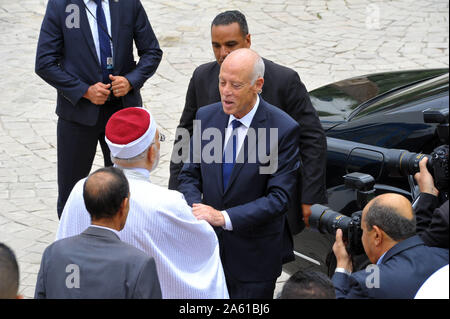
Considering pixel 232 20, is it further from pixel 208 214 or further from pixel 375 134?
pixel 208 214

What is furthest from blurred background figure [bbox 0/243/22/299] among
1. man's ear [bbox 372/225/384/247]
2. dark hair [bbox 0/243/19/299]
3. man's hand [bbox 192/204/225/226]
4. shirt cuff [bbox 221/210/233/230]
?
man's ear [bbox 372/225/384/247]

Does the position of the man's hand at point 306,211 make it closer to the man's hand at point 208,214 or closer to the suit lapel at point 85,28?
the man's hand at point 208,214

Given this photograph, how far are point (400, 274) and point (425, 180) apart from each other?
66 cm

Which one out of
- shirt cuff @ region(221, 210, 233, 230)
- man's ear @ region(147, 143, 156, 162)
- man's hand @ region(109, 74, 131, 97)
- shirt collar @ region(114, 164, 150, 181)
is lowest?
shirt cuff @ region(221, 210, 233, 230)

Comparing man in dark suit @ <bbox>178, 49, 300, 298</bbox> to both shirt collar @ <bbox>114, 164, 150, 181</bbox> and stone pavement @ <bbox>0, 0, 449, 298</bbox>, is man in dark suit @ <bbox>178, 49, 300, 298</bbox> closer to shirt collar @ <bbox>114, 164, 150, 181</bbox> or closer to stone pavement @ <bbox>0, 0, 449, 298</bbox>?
shirt collar @ <bbox>114, 164, 150, 181</bbox>

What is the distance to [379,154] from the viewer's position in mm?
4672

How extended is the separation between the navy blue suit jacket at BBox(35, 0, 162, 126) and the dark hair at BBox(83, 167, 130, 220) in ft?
6.70

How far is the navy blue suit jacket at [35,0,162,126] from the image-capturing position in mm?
5164

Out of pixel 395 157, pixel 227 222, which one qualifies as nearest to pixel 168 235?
pixel 227 222

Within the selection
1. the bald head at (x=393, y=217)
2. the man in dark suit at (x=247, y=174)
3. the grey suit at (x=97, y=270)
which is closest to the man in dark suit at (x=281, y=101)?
the man in dark suit at (x=247, y=174)

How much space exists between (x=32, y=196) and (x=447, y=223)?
457 centimetres

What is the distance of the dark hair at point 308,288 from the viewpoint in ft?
9.39
